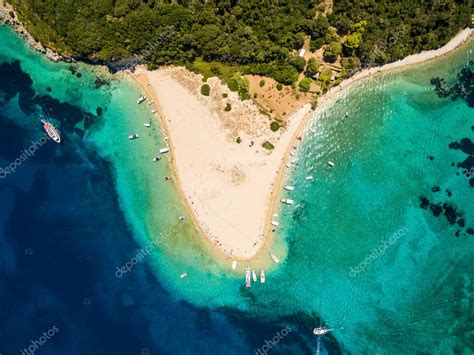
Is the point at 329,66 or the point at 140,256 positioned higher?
the point at 329,66

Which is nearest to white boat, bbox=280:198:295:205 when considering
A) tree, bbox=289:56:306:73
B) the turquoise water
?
the turquoise water

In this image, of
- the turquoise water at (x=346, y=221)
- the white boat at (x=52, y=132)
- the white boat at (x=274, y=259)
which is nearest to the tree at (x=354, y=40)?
the turquoise water at (x=346, y=221)

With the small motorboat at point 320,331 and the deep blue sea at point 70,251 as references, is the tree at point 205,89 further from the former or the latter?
the small motorboat at point 320,331

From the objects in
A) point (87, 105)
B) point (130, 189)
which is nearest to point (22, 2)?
point (87, 105)

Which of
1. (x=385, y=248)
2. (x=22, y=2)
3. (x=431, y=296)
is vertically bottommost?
(x=431, y=296)

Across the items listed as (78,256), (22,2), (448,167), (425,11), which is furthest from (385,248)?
(22,2)

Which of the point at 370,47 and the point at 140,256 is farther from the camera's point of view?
the point at 140,256

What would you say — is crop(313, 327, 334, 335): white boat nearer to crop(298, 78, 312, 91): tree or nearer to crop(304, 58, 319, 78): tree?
crop(298, 78, 312, 91): tree

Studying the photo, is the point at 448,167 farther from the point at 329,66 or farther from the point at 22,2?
the point at 22,2
